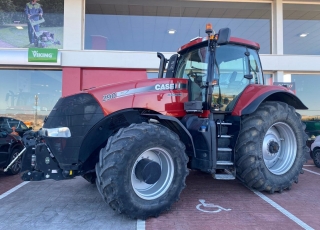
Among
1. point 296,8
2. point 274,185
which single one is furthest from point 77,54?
point 296,8

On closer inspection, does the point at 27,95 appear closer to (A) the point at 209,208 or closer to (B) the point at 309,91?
(A) the point at 209,208

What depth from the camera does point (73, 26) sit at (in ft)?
35.0

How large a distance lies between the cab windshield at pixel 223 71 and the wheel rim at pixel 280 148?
3.29 feet

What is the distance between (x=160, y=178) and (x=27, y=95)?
9.79 meters

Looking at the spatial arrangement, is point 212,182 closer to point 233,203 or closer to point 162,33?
point 233,203

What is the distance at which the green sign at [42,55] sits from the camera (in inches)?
408

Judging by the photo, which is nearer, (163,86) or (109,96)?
Answer: (109,96)

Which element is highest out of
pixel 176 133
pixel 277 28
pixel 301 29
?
pixel 301 29

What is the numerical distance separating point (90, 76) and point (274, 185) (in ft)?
26.2

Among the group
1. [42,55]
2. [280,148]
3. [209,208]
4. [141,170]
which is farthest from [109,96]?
[42,55]

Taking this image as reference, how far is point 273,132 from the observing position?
5.44m

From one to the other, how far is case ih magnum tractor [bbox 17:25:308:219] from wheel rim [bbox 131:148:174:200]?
0.6 inches

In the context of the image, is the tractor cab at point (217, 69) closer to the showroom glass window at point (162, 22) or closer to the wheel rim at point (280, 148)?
the wheel rim at point (280, 148)

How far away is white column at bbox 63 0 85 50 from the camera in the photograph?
10.6 metres
